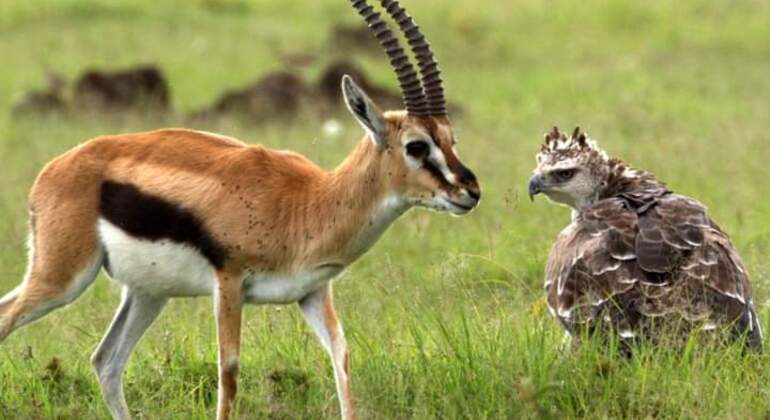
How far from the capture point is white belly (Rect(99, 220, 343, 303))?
6.83 metres

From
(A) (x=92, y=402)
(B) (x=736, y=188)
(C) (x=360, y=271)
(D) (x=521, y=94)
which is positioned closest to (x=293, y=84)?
(D) (x=521, y=94)

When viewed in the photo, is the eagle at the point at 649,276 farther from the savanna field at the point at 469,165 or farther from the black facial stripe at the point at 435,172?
the black facial stripe at the point at 435,172

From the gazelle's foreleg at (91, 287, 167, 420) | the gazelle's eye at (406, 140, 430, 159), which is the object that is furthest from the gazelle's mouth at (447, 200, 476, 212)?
the gazelle's foreleg at (91, 287, 167, 420)

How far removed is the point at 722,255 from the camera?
729 centimetres

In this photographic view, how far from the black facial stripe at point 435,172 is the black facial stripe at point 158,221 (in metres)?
0.93

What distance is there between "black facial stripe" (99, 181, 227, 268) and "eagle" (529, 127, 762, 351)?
1.66m

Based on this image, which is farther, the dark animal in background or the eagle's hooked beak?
the dark animal in background

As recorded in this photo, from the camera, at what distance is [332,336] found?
6961 millimetres

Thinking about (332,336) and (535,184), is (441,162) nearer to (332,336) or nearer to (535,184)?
(332,336)

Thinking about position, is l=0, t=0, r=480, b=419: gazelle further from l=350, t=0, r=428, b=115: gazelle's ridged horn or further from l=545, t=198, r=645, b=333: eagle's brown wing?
l=545, t=198, r=645, b=333: eagle's brown wing

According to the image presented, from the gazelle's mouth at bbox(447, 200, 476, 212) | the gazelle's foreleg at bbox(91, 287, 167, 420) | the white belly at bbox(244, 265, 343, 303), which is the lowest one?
the gazelle's foreleg at bbox(91, 287, 167, 420)

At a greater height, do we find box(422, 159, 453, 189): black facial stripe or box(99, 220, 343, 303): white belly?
box(422, 159, 453, 189): black facial stripe

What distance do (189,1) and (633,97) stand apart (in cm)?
908

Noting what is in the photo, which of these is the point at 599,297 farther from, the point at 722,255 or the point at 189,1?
the point at 189,1
